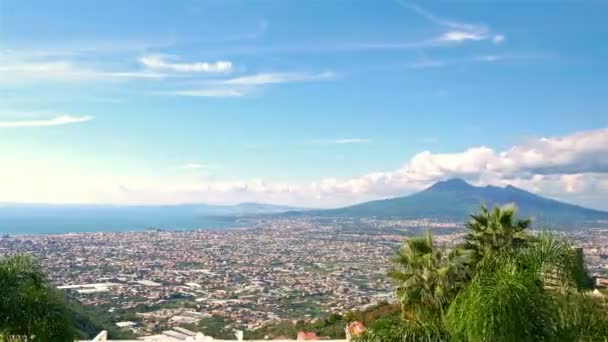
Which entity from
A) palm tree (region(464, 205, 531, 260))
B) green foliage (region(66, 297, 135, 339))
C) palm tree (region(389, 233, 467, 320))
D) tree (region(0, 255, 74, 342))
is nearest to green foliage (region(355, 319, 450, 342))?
palm tree (region(389, 233, 467, 320))

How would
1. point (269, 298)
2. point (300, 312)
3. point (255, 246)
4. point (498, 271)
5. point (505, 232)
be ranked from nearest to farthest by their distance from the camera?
point (498, 271) → point (505, 232) → point (300, 312) → point (269, 298) → point (255, 246)

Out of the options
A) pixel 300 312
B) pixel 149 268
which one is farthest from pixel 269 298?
pixel 149 268

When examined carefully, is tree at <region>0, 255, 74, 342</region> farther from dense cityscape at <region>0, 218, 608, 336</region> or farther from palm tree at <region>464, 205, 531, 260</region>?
palm tree at <region>464, 205, 531, 260</region>

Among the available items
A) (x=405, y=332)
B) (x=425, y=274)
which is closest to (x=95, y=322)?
(x=425, y=274)

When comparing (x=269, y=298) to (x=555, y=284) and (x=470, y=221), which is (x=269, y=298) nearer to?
(x=470, y=221)

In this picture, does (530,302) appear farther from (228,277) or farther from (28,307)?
(228,277)

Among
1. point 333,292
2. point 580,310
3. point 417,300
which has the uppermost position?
point 580,310

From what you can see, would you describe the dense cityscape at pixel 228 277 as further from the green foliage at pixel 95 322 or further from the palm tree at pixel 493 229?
the palm tree at pixel 493 229
